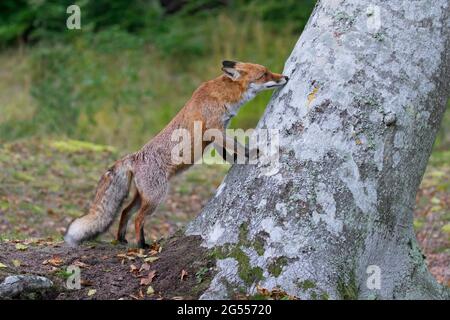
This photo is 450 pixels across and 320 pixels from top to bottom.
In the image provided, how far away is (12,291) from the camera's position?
4.79 meters

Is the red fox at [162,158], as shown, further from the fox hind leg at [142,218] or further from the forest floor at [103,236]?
the forest floor at [103,236]

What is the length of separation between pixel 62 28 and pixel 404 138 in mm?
12260

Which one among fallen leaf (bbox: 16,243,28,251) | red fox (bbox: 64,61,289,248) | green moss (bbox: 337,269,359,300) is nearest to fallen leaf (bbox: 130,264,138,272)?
red fox (bbox: 64,61,289,248)

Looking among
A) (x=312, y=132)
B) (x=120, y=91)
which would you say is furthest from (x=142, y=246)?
(x=120, y=91)

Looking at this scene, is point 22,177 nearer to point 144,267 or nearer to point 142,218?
point 142,218

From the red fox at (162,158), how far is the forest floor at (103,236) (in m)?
0.25

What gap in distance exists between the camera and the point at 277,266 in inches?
184

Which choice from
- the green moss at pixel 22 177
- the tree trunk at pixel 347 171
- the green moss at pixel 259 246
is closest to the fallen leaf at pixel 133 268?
the tree trunk at pixel 347 171

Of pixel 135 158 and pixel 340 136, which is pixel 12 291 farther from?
pixel 340 136

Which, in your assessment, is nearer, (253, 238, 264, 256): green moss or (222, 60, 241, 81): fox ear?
(253, 238, 264, 256): green moss

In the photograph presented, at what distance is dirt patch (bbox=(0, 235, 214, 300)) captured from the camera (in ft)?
15.8

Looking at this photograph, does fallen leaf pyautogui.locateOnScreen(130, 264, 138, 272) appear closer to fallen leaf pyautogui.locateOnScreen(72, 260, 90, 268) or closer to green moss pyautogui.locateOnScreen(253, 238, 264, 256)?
fallen leaf pyautogui.locateOnScreen(72, 260, 90, 268)

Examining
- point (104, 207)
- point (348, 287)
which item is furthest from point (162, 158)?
point (348, 287)

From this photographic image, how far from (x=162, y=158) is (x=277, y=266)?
69.7 inches
